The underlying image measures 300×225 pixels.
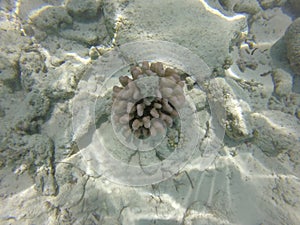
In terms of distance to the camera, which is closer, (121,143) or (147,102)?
(147,102)

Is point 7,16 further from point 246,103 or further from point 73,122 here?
point 246,103

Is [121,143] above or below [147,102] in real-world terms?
below

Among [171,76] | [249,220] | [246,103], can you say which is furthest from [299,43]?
[249,220]
